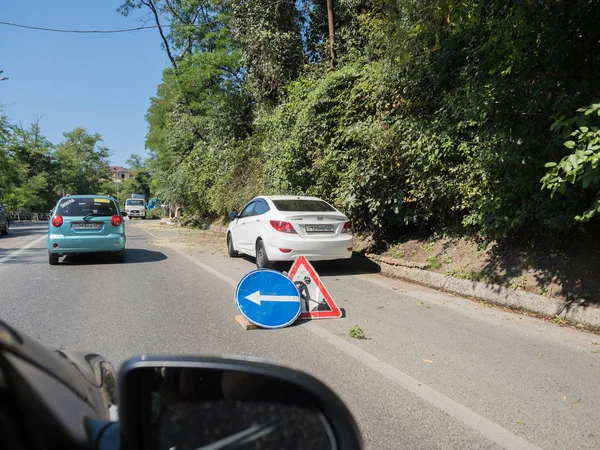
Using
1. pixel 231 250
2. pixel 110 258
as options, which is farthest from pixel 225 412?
pixel 110 258

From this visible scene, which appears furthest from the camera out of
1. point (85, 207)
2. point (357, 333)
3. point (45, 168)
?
point (45, 168)

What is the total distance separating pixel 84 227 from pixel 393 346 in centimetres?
818

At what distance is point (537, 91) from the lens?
235 inches

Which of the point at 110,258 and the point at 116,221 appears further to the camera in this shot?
the point at 110,258

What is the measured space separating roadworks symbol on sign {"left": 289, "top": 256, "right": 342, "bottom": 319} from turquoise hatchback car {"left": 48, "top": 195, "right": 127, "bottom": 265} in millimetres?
6242

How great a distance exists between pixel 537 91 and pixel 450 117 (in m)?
2.48

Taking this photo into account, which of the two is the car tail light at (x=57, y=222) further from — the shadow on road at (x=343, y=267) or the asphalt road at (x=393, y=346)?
the shadow on road at (x=343, y=267)

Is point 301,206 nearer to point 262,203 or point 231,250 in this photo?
point 262,203

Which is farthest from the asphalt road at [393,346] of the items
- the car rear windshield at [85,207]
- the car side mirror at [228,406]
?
the car rear windshield at [85,207]

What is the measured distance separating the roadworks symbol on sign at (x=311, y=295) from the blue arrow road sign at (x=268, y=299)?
460mm

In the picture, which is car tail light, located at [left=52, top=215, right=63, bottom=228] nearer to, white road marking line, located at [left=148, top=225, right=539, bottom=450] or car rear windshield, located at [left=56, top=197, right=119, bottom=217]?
car rear windshield, located at [left=56, top=197, right=119, bottom=217]

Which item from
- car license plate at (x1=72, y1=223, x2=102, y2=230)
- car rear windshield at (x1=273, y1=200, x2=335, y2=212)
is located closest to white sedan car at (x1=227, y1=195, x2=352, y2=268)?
car rear windshield at (x1=273, y1=200, x2=335, y2=212)

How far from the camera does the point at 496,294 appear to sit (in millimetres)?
6938

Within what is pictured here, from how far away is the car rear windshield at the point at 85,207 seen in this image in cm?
1034
